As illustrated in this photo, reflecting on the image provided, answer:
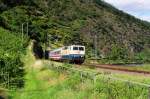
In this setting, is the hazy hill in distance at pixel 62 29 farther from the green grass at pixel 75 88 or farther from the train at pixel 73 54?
the green grass at pixel 75 88

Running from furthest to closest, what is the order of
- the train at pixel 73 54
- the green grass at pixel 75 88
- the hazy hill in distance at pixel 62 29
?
the hazy hill in distance at pixel 62 29
the train at pixel 73 54
the green grass at pixel 75 88

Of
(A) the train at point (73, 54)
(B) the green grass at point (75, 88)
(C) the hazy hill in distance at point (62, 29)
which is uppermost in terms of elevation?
(C) the hazy hill in distance at point (62, 29)

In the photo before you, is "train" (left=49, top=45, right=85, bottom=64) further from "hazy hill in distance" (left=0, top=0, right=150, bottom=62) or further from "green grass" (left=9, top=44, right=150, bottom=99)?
"hazy hill in distance" (left=0, top=0, right=150, bottom=62)

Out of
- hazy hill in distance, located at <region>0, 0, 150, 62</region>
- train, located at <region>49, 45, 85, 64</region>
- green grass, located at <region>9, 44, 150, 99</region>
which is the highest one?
hazy hill in distance, located at <region>0, 0, 150, 62</region>

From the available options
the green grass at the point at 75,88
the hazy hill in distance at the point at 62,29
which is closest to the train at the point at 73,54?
the green grass at the point at 75,88

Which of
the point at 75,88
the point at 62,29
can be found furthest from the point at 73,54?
the point at 62,29

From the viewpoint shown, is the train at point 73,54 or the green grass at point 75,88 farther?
the train at point 73,54

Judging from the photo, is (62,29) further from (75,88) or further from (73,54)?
(75,88)

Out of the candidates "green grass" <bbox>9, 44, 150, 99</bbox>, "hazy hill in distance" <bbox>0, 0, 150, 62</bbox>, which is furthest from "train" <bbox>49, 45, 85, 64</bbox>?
"hazy hill in distance" <bbox>0, 0, 150, 62</bbox>

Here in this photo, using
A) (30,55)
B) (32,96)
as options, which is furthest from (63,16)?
(32,96)

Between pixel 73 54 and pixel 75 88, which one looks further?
pixel 73 54

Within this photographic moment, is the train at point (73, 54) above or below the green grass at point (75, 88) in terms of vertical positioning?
above

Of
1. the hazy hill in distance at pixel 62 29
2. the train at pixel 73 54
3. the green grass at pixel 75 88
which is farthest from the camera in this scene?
the hazy hill in distance at pixel 62 29

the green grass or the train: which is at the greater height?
the train
